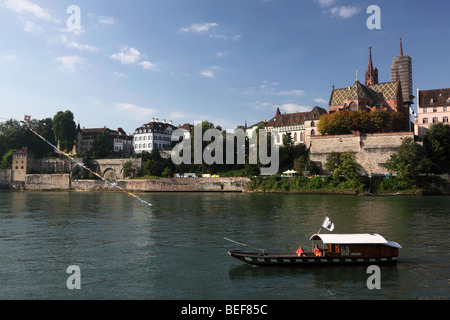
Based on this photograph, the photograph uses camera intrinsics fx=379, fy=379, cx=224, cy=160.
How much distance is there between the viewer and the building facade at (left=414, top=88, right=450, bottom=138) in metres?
81.0

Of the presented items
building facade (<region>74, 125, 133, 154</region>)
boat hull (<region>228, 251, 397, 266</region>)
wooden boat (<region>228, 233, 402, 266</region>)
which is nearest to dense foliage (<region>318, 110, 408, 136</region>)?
wooden boat (<region>228, 233, 402, 266</region>)

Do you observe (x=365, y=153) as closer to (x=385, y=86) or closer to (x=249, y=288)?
(x=385, y=86)

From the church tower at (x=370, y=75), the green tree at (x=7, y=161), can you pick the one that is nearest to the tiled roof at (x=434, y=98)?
the church tower at (x=370, y=75)

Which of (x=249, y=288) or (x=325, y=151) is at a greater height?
(x=325, y=151)

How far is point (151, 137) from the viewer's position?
11431cm

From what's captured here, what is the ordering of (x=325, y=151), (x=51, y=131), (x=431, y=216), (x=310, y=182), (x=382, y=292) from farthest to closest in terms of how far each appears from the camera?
(x=51, y=131), (x=325, y=151), (x=310, y=182), (x=431, y=216), (x=382, y=292)

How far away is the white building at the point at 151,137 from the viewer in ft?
376

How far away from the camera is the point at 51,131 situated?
390 ft

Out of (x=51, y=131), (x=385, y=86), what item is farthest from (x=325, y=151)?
(x=51, y=131)

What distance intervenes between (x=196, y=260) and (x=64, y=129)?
331 ft

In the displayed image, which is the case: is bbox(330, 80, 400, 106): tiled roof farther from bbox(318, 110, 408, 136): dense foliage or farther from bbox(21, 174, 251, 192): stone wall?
bbox(21, 174, 251, 192): stone wall

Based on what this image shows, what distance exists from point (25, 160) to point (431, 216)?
99.0 metres

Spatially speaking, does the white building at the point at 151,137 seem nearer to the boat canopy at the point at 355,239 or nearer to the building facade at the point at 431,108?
the building facade at the point at 431,108

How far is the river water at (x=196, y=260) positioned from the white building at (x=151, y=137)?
80927 mm
